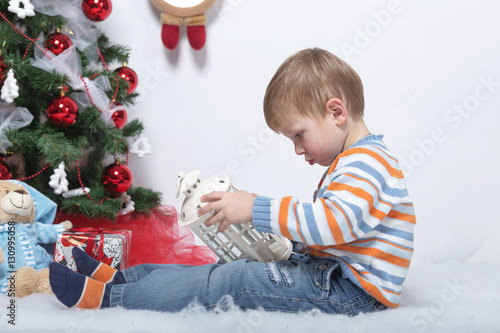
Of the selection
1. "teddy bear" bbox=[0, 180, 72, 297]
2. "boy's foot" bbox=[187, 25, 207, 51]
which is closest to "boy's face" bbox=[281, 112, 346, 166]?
"teddy bear" bbox=[0, 180, 72, 297]

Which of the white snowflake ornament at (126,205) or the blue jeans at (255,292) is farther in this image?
the white snowflake ornament at (126,205)

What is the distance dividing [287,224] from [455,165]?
1.27 m

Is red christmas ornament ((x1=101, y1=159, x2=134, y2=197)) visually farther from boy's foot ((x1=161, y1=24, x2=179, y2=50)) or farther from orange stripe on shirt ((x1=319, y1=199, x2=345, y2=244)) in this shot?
orange stripe on shirt ((x1=319, y1=199, x2=345, y2=244))

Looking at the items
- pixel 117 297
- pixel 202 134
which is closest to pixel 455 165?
pixel 202 134

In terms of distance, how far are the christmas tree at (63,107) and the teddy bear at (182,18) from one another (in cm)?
27

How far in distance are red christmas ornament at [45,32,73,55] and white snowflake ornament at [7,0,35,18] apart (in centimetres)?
9

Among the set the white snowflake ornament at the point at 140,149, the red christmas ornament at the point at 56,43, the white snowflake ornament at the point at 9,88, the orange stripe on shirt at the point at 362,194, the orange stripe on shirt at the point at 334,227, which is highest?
the orange stripe on shirt at the point at 362,194

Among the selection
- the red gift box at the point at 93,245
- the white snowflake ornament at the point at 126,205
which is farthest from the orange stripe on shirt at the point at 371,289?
the white snowflake ornament at the point at 126,205

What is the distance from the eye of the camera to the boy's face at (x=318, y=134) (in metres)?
1.06

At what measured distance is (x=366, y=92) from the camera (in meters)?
1.99

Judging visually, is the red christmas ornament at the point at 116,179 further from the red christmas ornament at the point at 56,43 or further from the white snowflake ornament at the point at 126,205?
the red christmas ornament at the point at 56,43

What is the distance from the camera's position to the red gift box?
4.16ft

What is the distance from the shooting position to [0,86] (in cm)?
144

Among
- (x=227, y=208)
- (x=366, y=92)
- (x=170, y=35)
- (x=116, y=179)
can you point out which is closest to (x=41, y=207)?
(x=116, y=179)
